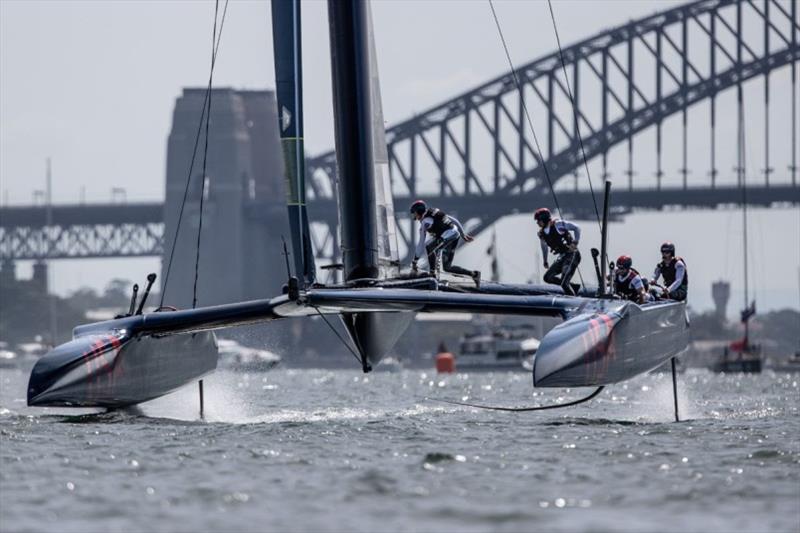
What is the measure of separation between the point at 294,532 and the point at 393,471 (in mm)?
2760

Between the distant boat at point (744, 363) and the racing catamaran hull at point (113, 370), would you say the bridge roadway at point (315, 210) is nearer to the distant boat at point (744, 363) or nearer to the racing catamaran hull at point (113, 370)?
the distant boat at point (744, 363)

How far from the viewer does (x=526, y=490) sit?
11461mm

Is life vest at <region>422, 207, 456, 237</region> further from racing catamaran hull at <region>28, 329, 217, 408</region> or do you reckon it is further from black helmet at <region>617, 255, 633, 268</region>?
racing catamaran hull at <region>28, 329, 217, 408</region>

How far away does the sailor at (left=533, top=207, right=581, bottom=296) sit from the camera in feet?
58.2

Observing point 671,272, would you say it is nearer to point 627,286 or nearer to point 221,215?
point 627,286

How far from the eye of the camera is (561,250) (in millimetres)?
18016

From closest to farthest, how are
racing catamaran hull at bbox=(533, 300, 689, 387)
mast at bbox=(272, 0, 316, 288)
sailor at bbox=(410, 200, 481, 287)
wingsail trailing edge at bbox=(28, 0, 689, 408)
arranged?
1. racing catamaran hull at bbox=(533, 300, 689, 387)
2. wingsail trailing edge at bbox=(28, 0, 689, 408)
3. mast at bbox=(272, 0, 316, 288)
4. sailor at bbox=(410, 200, 481, 287)

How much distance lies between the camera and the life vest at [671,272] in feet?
64.2

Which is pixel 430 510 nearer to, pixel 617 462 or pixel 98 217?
pixel 617 462

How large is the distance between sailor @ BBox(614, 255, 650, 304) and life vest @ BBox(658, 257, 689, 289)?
0.94 meters

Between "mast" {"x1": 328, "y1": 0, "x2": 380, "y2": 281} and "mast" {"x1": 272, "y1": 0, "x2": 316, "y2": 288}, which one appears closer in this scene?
"mast" {"x1": 328, "y1": 0, "x2": 380, "y2": 281}

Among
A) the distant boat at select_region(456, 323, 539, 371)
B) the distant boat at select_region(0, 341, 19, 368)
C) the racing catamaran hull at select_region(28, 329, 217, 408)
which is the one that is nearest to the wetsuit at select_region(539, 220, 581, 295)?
the racing catamaran hull at select_region(28, 329, 217, 408)

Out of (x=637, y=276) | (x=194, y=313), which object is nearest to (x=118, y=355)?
(x=194, y=313)

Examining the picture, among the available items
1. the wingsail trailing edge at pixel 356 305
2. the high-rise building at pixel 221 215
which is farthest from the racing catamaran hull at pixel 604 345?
Answer: the high-rise building at pixel 221 215
